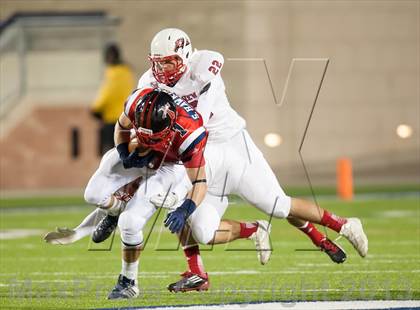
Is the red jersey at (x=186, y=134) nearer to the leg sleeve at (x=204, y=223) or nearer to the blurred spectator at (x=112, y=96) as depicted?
the leg sleeve at (x=204, y=223)

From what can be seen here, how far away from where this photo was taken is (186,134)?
618 centimetres

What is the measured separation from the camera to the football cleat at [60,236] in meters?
6.52

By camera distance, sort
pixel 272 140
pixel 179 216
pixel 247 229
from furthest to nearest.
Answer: pixel 272 140 < pixel 247 229 < pixel 179 216

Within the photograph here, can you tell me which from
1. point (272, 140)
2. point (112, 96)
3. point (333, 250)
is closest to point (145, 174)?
point (333, 250)

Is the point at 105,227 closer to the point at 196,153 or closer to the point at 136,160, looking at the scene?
the point at 136,160

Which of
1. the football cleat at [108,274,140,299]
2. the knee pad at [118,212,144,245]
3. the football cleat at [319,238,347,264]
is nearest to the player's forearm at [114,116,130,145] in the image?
the knee pad at [118,212,144,245]

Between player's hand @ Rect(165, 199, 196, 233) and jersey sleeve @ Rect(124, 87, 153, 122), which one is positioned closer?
player's hand @ Rect(165, 199, 196, 233)

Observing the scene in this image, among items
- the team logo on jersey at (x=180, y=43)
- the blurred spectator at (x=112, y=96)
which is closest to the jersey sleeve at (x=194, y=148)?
the team logo on jersey at (x=180, y=43)

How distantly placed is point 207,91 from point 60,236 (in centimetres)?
109

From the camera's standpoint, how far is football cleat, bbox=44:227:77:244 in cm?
652

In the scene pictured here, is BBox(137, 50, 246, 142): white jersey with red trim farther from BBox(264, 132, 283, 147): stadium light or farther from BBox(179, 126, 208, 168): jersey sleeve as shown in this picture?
BBox(264, 132, 283, 147): stadium light

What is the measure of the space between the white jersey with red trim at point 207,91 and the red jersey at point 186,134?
19cm

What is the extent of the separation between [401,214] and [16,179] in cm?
621

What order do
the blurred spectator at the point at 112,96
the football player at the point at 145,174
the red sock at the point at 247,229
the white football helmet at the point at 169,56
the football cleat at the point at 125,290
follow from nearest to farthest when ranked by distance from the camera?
the football player at the point at 145,174 < the football cleat at the point at 125,290 < the white football helmet at the point at 169,56 < the red sock at the point at 247,229 < the blurred spectator at the point at 112,96
